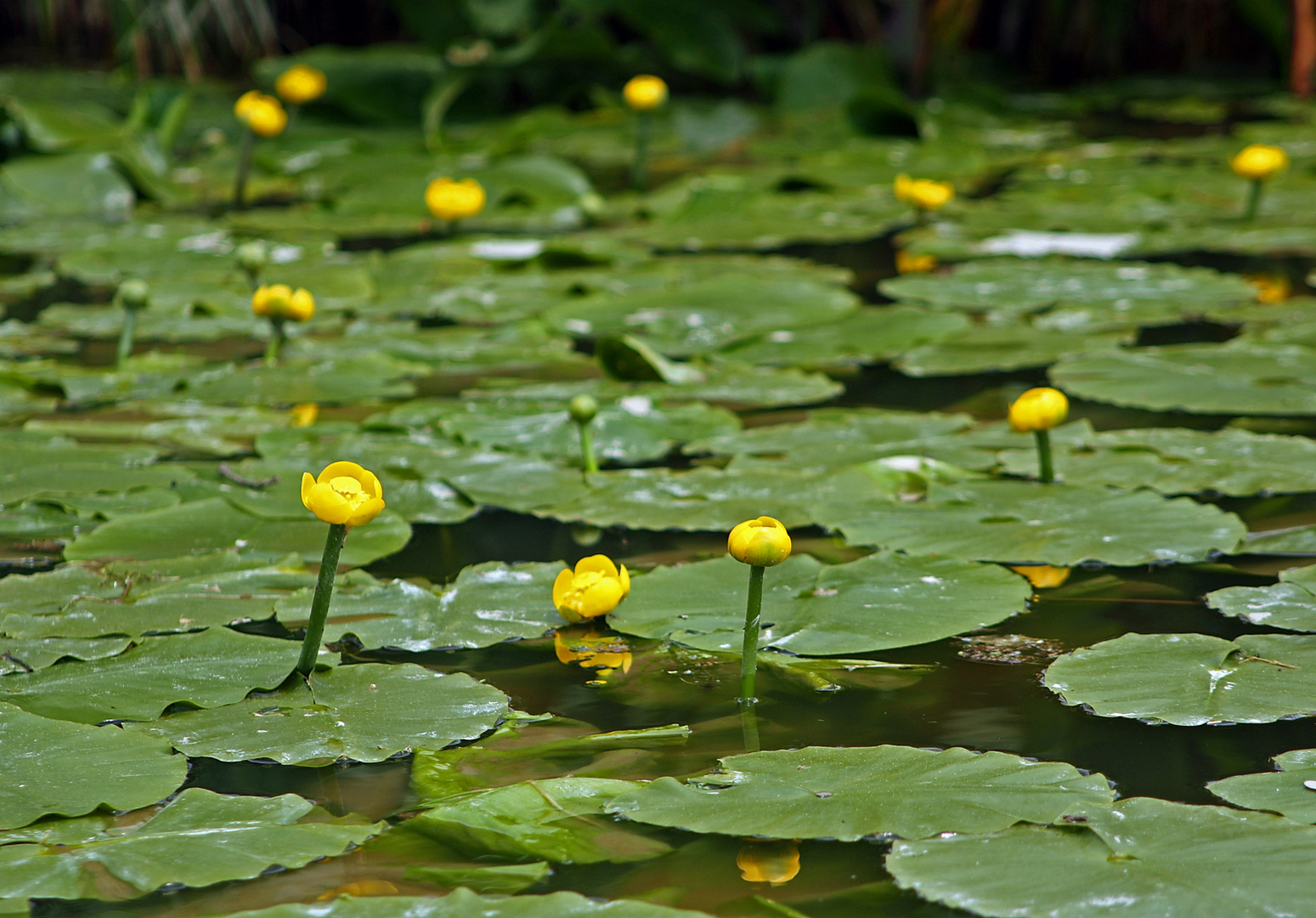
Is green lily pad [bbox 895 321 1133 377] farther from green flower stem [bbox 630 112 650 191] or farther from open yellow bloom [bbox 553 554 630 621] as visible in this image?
green flower stem [bbox 630 112 650 191]

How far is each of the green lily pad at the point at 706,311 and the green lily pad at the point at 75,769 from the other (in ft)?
4.33

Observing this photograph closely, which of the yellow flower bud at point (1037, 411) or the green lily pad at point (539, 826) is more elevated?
the yellow flower bud at point (1037, 411)

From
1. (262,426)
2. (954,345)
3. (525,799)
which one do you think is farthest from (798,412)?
(525,799)

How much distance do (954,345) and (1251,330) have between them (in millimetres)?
483

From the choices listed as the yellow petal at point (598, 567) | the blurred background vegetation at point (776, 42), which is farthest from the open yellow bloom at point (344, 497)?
the blurred background vegetation at point (776, 42)

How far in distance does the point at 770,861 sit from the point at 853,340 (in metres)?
1.38

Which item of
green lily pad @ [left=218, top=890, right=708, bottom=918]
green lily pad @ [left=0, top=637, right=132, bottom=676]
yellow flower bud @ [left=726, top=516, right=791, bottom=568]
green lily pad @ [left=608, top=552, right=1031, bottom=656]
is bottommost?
green lily pad @ [left=608, top=552, right=1031, bottom=656]

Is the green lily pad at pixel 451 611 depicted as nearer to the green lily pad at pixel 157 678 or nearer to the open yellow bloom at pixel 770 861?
the green lily pad at pixel 157 678

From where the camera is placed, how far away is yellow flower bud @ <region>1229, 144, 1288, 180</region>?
2.71 metres

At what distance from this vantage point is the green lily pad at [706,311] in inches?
86.3

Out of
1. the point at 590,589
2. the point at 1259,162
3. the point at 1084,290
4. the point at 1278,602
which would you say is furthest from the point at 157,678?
the point at 1259,162

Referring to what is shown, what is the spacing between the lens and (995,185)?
3.57 m

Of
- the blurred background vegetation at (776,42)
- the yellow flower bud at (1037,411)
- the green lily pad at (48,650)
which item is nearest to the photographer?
the green lily pad at (48,650)

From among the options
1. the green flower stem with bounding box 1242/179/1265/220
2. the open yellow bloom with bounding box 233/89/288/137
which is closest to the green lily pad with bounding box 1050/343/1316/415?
the green flower stem with bounding box 1242/179/1265/220
